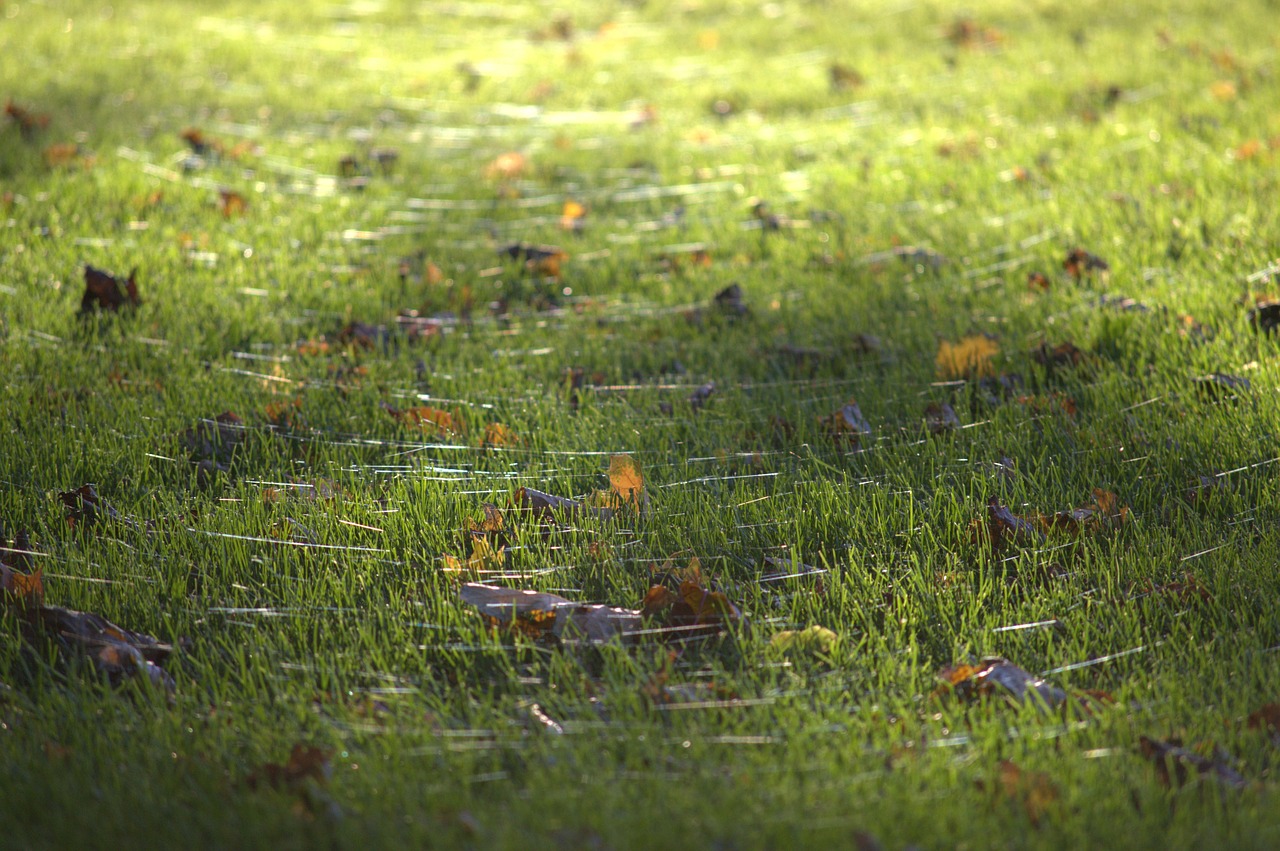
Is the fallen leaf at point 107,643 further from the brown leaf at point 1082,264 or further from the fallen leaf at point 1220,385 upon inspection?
the brown leaf at point 1082,264

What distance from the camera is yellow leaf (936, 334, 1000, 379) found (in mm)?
3156

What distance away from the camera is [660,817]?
159 cm

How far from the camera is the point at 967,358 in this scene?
319cm

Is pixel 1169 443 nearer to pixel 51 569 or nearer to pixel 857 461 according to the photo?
pixel 857 461

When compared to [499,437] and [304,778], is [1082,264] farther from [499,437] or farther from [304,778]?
[304,778]

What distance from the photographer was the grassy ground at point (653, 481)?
5.52 ft

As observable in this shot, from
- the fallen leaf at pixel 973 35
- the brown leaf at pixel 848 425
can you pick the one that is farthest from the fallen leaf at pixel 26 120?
the fallen leaf at pixel 973 35

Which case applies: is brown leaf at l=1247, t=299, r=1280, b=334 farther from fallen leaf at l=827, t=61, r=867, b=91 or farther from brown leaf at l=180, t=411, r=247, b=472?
fallen leaf at l=827, t=61, r=867, b=91

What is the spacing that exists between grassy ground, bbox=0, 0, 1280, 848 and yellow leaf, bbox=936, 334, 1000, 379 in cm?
3

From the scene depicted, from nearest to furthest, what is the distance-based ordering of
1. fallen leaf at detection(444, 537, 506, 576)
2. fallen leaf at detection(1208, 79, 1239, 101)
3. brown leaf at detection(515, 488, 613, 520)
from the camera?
1. fallen leaf at detection(444, 537, 506, 576)
2. brown leaf at detection(515, 488, 613, 520)
3. fallen leaf at detection(1208, 79, 1239, 101)

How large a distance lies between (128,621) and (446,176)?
3828 millimetres

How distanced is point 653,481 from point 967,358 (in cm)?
118

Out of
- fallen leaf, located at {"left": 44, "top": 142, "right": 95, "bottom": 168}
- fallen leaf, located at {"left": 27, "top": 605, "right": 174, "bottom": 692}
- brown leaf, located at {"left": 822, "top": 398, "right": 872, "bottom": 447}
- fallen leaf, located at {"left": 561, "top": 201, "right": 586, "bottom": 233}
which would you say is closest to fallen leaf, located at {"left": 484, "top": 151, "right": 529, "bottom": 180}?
fallen leaf, located at {"left": 561, "top": 201, "right": 586, "bottom": 233}

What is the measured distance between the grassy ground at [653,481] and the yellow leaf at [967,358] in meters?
0.03
